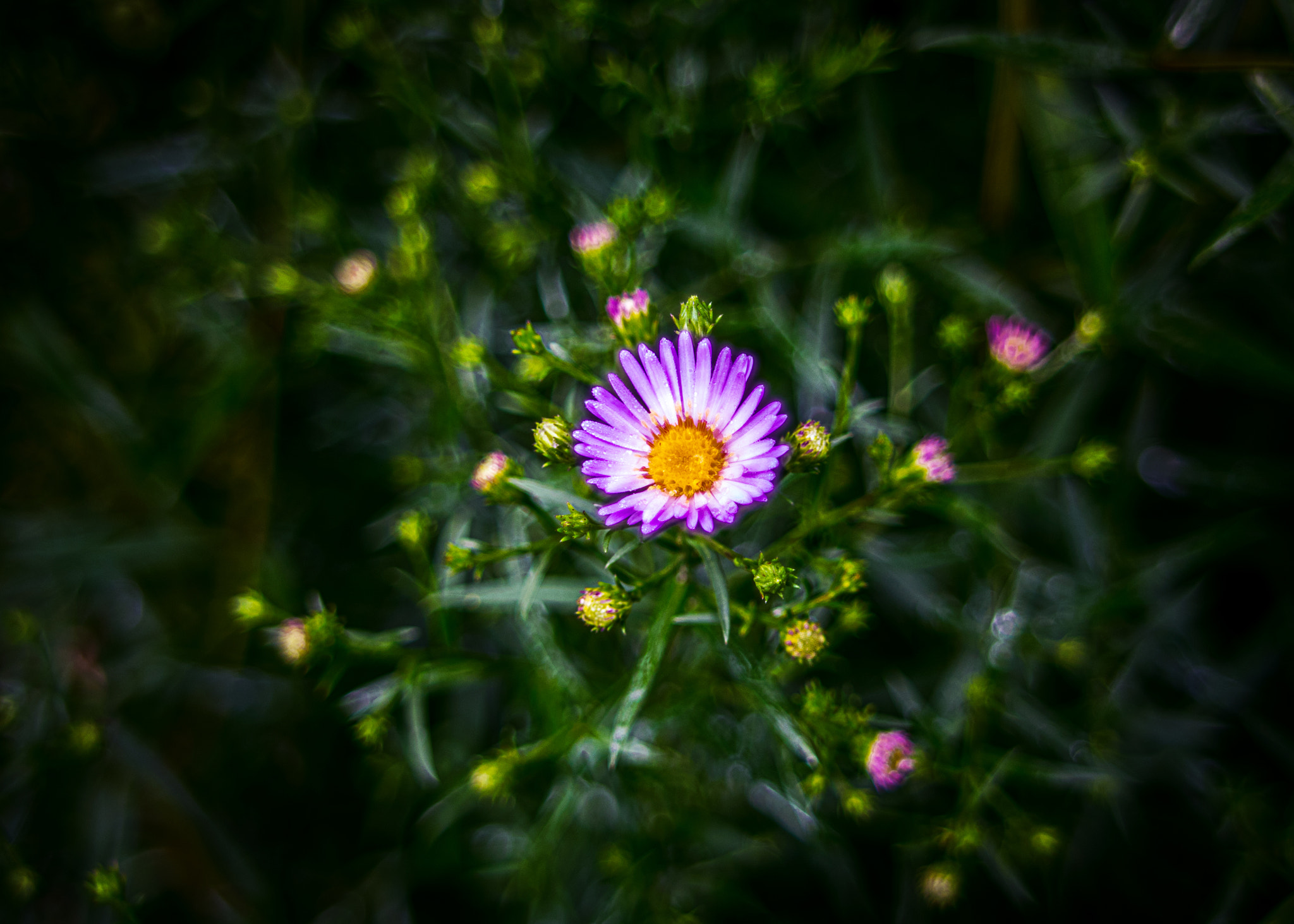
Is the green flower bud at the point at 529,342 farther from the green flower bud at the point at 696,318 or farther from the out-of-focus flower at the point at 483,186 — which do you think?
the out-of-focus flower at the point at 483,186

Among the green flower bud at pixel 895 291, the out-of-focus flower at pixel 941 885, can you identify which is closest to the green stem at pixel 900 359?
the green flower bud at pixel 895 291

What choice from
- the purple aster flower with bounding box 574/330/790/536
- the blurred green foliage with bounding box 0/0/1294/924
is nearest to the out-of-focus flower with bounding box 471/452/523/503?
the blurred green foliage with bounding box 0/0/1294/924

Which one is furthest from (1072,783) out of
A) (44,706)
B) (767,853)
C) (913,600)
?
(44,706)

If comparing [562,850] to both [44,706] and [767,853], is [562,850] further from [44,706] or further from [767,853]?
[44,706]

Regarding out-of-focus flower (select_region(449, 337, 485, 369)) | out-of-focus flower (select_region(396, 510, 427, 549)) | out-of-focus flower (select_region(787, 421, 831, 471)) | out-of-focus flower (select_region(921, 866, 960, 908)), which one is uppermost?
out-of-focus flower (select_region(449, 337, 485, 369))

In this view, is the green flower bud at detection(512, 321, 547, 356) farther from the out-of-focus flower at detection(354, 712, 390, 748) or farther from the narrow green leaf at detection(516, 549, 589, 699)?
the out-of-focus flower at detection(354, 712, 390, 748)

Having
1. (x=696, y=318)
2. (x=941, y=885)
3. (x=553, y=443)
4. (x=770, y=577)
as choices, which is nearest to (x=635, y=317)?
(x=696, y=318)

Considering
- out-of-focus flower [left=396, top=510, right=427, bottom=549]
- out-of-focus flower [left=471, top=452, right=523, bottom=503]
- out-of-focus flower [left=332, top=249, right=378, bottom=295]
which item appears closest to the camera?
Answer: out-of-focus flower [left=471, top=452, right=523, bottom=503]
